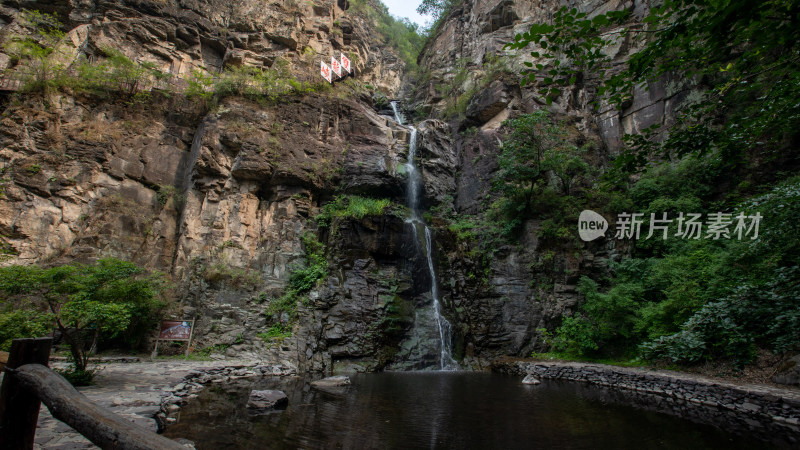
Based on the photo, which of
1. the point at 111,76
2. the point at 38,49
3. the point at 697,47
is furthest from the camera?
the point at 111,76

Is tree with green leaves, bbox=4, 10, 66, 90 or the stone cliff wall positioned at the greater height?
tree with green leaves, bbox=4, 10, 66, 90

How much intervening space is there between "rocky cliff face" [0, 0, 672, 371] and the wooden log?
9757 mm

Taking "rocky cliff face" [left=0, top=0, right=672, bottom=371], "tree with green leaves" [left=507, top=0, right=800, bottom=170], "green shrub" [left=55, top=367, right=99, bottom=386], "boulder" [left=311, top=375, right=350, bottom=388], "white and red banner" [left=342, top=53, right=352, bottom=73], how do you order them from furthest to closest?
1. "white and red banner" [left=342, top=53, right=352, bottom=73]
2. "rocky cliff face" [left=0, top=0, right=672, bottom=371]
3. "boulder" [left=311, top=375, right=350, bottom=388]
4. "green shrub" [left=55, top=367, right=99, bottom=386]
5. "tree with green leaves" [left=507, top=0, right=800, bottom=170]

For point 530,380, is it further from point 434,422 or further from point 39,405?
point 39,405

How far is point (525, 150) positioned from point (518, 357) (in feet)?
27.7

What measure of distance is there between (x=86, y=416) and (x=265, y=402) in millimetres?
5130

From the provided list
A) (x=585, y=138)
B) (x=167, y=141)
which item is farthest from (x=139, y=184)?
(x=585, y=138)

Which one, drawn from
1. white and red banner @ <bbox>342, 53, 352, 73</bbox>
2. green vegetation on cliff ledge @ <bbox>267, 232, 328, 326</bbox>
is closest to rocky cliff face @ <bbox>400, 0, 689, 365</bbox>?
green vegetation on cliff ledge @ <bbox>267, 232, 328, 326</bbox>

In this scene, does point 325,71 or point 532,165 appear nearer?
point 532,165

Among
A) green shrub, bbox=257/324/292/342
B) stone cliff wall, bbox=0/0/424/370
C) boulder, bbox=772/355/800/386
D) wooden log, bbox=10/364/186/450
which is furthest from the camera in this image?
stone cliff wall, bbox=0/0/424/370

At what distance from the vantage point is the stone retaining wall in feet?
19.0

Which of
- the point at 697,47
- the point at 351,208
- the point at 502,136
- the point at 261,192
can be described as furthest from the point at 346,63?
the point at 697,47

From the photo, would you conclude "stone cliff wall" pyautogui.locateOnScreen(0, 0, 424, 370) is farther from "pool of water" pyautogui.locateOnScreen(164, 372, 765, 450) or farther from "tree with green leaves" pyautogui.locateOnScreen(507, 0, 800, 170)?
"tree with green leaves" pyautogui.locateOnScreen(507, 0, 800, 170)

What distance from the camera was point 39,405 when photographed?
2229 mm
